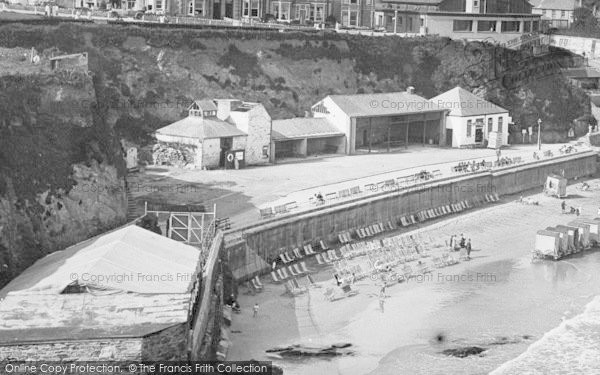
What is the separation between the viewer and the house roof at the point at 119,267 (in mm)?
31656

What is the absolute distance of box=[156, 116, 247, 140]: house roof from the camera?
58469 millimetres

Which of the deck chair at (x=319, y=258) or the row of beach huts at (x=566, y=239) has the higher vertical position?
the row of beach huts at (x=566, y=239)

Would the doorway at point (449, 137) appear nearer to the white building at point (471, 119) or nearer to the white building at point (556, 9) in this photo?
the white building at point (471, 119)

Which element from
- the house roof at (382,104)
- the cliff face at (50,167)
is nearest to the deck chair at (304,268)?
the cliff face at (50,167)

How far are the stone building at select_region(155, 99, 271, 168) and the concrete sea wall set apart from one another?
9.05 meters

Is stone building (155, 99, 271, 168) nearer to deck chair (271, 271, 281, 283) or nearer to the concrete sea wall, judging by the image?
the concrete sea wall

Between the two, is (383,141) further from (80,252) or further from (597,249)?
(80,252)

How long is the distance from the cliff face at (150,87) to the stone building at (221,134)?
11.1 feet

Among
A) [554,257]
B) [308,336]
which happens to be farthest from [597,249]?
[308,336]

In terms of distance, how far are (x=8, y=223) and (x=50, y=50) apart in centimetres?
2976

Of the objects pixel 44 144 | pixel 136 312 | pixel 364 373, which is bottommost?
pixel 364 373

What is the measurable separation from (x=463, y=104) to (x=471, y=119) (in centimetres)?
Answer: 126

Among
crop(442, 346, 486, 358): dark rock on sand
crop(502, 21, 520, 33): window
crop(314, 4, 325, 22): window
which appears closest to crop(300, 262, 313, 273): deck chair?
crop(442, 346, 486, 358): dark rock on sand

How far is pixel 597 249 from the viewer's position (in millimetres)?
53156
